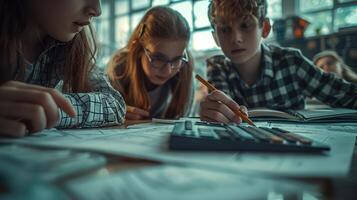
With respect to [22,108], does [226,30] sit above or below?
above

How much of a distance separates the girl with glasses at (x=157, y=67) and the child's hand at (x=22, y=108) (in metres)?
0.64

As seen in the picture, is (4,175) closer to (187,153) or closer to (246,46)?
(187,153)

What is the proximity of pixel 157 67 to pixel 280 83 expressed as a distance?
42 cm

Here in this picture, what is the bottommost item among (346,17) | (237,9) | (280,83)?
(280,83)

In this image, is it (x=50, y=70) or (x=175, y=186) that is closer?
(x=175, y=186)

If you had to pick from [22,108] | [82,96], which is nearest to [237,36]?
[82,96]

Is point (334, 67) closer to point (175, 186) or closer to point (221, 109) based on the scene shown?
point (221, 109)

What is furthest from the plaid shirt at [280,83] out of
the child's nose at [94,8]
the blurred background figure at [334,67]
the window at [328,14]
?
the window at [328,14]

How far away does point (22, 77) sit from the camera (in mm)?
573

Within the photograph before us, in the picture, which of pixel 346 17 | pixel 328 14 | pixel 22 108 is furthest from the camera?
pixel 328 14

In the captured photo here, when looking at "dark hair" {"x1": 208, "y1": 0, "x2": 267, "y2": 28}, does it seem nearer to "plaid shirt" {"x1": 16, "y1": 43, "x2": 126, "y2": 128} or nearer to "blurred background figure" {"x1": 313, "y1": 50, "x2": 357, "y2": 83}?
"plaid shirt" {"x1": 16, "y1": 43, "x2": 126, "y2": 128}

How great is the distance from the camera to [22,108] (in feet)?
0.99

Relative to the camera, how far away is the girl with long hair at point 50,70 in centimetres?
31

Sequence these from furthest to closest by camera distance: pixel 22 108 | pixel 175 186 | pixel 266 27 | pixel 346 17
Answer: pixel 346 17
pixel 266 27
pixel 22 108
pixel 175 186
